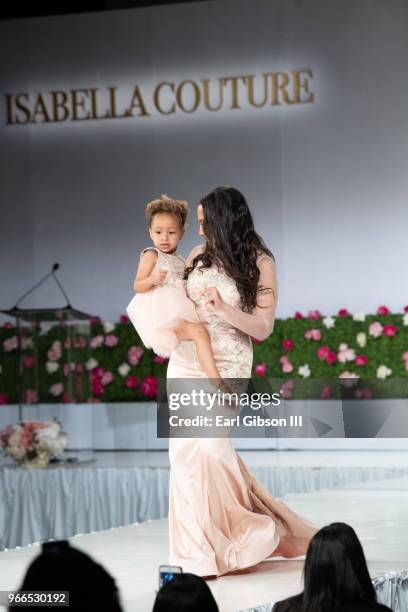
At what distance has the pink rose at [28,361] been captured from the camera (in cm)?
845

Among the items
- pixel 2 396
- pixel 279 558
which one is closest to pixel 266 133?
pixel 2 396

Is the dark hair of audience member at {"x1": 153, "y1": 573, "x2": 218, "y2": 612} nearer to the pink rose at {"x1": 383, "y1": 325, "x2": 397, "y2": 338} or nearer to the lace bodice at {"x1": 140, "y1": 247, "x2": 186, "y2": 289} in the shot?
the lace bodice at {"x1": 140, "y1": 247, "x2": 186, "y2": 289}

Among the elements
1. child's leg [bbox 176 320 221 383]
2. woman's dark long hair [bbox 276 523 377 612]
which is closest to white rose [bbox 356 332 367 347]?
child's leg [bbox 176 320 221 383]

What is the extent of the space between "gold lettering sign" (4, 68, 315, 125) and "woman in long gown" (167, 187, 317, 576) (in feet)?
17.5

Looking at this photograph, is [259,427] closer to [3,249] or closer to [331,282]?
[331,282]

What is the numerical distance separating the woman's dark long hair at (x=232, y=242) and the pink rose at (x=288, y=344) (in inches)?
197

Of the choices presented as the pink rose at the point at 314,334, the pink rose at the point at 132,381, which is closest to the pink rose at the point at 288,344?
the pink rose at the point at 314,334

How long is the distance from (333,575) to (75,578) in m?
0.69

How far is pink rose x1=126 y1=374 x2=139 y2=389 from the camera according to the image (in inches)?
365

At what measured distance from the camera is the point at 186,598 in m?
2.05

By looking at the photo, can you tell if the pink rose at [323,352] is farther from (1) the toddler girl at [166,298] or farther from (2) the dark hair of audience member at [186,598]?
(2) the dark hair of audience member at [186,598]

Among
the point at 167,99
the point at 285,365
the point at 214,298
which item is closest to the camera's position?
the point at 214,298

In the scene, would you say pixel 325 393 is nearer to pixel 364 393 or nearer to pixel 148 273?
pixel 364 393

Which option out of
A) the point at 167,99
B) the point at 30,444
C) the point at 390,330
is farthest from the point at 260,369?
the point at 167,99
